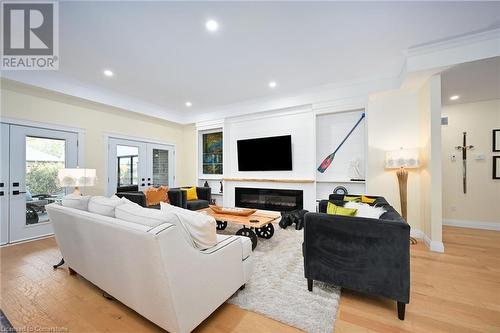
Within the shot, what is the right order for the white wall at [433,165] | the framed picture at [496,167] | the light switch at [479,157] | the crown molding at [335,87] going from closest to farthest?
the crown molding at [335,87] → the white wall at [433,165] → the framed picture at [496,167] → the light switch at [479,157]

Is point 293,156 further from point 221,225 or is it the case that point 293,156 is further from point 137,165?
point 137,165

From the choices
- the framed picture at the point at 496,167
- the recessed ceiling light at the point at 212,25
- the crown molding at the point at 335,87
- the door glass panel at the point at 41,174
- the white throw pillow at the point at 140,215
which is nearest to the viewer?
the white throw pillow at the point at 140,215

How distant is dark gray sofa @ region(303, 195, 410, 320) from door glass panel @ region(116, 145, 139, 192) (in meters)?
4.84

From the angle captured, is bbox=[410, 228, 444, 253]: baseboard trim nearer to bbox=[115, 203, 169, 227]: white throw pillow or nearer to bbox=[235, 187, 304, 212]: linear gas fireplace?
bbox=[235, 187, 304, 212]: linear gas fireplace

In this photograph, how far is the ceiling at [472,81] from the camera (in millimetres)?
2977

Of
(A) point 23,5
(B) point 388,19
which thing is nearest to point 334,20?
(B) point 388,19

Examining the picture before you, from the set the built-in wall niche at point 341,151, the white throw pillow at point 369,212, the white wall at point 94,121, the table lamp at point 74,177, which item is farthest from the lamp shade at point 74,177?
the built-in wall niche at point 341,151

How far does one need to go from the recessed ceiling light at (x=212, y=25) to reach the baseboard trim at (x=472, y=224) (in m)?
5.89

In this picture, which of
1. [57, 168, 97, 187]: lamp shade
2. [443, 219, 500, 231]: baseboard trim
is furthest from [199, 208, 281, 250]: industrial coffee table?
[443, 219, 500, 231]: baseboard trim

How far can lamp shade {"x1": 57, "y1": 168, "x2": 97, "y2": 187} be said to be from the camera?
3037 mm

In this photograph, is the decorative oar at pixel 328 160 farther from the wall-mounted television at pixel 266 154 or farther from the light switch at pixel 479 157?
the light switch at pixel 479 157

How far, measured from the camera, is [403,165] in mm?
3611

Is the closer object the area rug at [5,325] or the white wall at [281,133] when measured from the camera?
the area rug at [5,325]

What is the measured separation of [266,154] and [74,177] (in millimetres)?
3782
